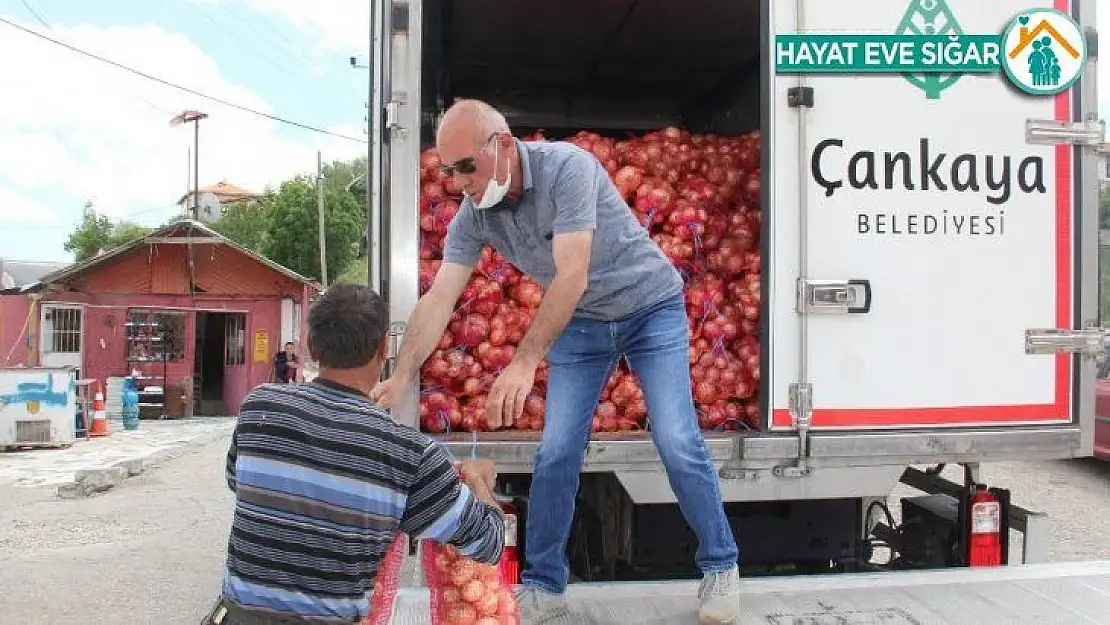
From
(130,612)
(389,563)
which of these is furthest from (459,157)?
(130,612)

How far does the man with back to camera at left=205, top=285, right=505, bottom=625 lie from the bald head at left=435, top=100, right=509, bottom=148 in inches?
33.5

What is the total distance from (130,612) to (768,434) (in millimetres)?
4329

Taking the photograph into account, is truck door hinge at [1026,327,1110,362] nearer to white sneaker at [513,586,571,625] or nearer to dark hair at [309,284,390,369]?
white sneaker at [513,586,571,625]

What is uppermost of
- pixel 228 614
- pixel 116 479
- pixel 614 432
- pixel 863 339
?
pixel 863 339

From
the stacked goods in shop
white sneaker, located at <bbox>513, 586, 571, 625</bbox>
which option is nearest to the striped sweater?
white sneaker, located at <bbox>513, 586, 571, 625</bbox>

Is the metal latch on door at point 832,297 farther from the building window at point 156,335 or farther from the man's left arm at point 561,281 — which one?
the building window at point 156,335

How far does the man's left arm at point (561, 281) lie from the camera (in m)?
2.59

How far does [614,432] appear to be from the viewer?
12.2ft

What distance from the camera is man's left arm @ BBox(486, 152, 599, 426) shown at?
259 centimetres

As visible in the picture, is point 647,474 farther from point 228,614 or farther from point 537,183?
point 228,614

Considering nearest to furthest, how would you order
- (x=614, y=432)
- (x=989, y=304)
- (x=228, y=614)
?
(x=228, y=614) < (x=989, y=304) < (x=614, y=432)

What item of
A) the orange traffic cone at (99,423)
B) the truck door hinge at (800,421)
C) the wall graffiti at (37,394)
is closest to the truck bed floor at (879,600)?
the truck door hinge at (800,421)

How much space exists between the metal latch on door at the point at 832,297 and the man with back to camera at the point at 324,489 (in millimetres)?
1689

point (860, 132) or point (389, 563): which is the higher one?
point (860, 132)
